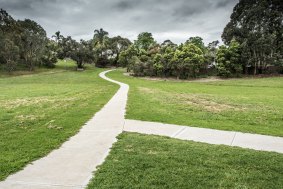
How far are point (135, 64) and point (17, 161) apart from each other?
49766mm

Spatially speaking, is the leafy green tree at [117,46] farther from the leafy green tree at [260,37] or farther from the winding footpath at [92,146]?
the winding footpath at [92,146]

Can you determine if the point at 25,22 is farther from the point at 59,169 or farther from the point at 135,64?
the point at 59,169


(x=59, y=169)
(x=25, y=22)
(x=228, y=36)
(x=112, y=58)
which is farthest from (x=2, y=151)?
(x=112, y=58)

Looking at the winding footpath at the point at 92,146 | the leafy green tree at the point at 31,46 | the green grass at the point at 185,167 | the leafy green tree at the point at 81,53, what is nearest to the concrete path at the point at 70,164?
the winding footpath at the point at 92,146

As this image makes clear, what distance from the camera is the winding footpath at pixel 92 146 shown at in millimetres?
5090

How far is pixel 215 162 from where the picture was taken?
600 centimetres

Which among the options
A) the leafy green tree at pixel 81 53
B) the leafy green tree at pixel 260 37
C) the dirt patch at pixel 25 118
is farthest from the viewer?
the leafy green tree at pixel 81 53

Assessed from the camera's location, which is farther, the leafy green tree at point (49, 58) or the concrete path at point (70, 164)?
the leafy green tree at point (49, 58)

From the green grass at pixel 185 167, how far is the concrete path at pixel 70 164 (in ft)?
0.92

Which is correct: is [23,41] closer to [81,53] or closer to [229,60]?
[81,53]

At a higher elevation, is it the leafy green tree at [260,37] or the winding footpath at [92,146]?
the leafy green tree at [260,37]

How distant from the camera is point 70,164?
5867 mm

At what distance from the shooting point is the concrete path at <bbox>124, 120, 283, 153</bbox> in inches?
302

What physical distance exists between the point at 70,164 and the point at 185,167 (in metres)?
2.35
